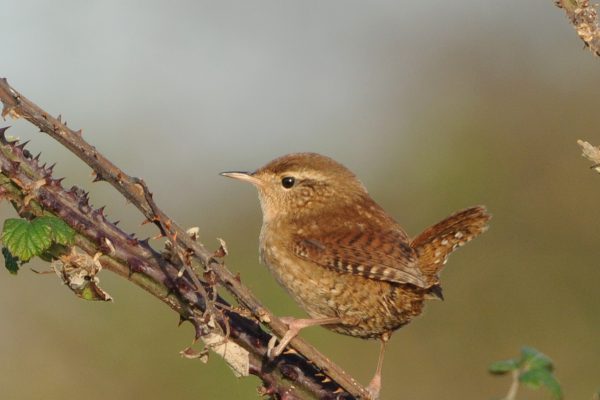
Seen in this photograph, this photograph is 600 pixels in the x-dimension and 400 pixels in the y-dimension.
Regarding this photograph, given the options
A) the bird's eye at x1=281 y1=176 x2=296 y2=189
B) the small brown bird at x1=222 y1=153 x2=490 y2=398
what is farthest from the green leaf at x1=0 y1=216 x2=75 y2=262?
the bird's eye at x1=281 y1=176 x2=296 y2=189

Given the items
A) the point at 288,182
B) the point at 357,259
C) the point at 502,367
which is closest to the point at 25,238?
the point at 502,367

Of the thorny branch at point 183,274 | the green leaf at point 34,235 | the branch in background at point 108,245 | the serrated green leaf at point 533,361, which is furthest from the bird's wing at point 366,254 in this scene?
the serrated green leaf at point 533,361

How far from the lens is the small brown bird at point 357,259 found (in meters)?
3.37

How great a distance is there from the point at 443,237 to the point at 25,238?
1733 mm

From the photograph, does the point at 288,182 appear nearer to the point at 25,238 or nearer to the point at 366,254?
the point at 366,254

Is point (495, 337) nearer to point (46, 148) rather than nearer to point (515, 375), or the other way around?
point (46, 148)

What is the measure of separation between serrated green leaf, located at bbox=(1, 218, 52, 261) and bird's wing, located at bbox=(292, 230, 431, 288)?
137 cm

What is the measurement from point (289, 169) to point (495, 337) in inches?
91.5

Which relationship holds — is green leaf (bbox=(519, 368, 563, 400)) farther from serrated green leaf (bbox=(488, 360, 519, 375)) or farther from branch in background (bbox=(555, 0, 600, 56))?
branch in background (bbox=(555, 0, 600, 56))

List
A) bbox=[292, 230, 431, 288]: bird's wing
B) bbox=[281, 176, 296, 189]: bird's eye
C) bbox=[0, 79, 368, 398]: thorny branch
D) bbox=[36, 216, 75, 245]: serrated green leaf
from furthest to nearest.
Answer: bbox=[281, 176, 296, 189]: bird's eye, bbox=[292, 230, 431, 288]: bird's wing, bbox=[36, 216, 75, 245]: serrated green leaf, bbox=[0, 79, 368, 398]: thorny branch

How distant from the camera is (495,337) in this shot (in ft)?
19.4

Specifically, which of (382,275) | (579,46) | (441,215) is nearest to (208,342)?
(382,275)

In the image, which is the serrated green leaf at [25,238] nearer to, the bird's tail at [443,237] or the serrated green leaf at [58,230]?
the serrated green leaf at [58,230]

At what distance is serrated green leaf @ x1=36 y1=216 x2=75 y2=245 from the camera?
212cm
